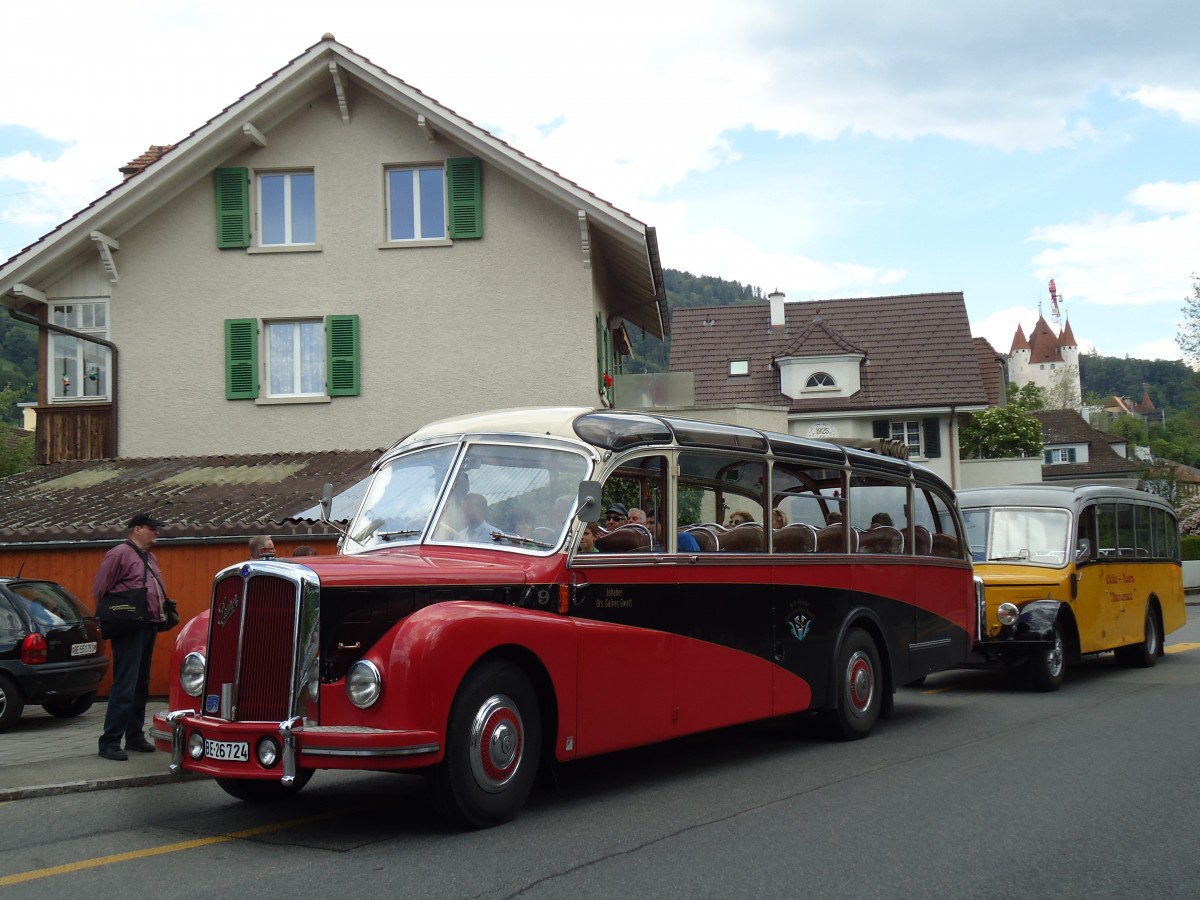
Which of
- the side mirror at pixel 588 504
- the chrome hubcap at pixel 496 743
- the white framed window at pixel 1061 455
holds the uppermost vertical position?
the white framed window at pixel 1061 455

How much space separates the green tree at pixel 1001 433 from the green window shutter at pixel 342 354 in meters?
38.4

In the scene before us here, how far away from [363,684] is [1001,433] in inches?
2067

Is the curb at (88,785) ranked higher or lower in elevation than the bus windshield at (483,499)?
lower

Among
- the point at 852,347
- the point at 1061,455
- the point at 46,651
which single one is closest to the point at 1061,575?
the point at 46,651

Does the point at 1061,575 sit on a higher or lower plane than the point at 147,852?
higher

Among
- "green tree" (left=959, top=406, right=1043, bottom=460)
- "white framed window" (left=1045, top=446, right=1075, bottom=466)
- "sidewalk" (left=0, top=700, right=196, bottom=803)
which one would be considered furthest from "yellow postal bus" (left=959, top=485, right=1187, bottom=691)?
"white framed window" (left=1045, top=446, right=1075, bottom=466)

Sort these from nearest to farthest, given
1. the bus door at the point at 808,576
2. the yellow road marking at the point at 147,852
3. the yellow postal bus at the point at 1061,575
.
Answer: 1. the yellow road marking at the point at 147,852
2. the bus door at the point at 808,576
3. the yellow postal bus at the point at 1061,575

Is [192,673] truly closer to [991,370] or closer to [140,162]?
[140,162]

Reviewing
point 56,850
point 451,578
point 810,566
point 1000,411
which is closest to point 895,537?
point 810,566

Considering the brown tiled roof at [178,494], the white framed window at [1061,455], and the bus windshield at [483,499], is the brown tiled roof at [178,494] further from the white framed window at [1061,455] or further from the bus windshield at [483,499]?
the white framed window at [1061,455]

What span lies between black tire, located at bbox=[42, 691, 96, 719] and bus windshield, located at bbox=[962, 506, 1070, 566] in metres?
10.3

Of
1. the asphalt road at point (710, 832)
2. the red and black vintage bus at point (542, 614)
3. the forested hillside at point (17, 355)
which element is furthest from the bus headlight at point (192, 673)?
the forested hillside at point (17, 355)

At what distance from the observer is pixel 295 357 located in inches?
901

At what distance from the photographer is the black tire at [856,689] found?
1081 centimetres
